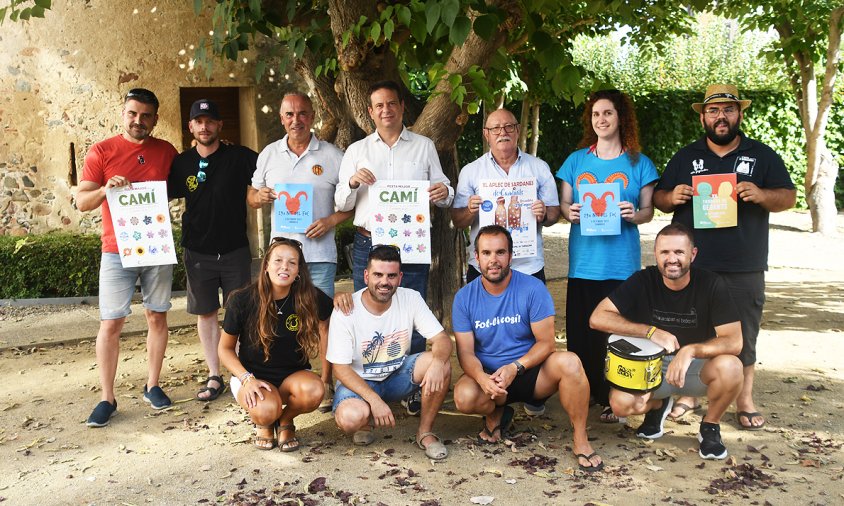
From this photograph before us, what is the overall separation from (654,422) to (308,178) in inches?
101

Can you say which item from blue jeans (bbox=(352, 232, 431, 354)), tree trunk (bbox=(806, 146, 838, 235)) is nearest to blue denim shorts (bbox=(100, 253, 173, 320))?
blue jeans (bbox=(352, 232, 431, 354))

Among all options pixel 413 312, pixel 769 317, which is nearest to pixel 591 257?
pixel 413 312

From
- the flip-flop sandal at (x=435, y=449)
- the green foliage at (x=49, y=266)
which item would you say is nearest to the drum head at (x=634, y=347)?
the flip-flop sandal at (x=435, y=449)

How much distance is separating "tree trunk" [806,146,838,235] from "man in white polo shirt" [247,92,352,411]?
11018mm

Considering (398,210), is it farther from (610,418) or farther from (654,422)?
(654,422)

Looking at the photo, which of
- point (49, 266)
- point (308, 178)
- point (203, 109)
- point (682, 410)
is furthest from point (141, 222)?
point (49, 266)

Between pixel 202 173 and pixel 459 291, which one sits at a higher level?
pixel 202 173

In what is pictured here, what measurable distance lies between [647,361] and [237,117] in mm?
7485

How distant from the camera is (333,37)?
22.0ft

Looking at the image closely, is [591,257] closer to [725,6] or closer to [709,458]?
[709,458]

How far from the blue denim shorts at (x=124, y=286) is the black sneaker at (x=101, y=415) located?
0.54 metres

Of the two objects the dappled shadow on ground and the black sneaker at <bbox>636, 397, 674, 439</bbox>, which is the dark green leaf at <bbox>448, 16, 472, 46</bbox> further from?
the dappled shadow on ground

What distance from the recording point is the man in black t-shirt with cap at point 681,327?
4586 mm

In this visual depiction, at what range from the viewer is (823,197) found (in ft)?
46.1
